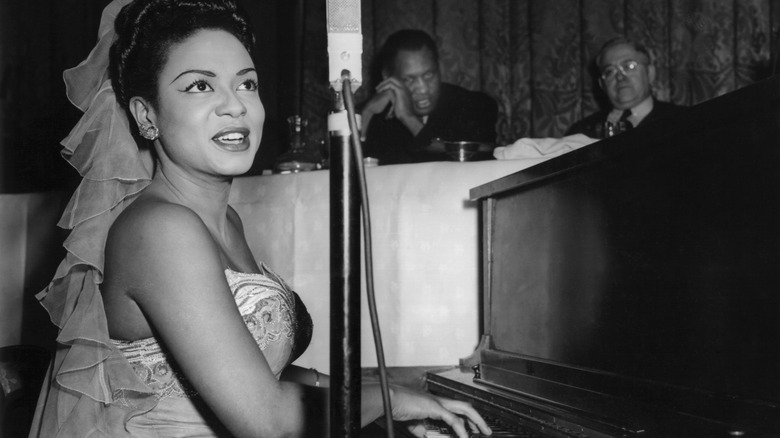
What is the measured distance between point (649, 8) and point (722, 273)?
4.67 m

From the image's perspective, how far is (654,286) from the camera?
1.31 meters

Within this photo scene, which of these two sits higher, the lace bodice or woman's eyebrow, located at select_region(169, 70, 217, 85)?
woman's eyebrow, located at select_region(169, 70, 217, 85)

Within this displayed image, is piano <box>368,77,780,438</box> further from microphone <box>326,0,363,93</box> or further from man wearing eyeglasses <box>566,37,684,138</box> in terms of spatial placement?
man wearing eyeglasses <box>566,37,684,138</box>

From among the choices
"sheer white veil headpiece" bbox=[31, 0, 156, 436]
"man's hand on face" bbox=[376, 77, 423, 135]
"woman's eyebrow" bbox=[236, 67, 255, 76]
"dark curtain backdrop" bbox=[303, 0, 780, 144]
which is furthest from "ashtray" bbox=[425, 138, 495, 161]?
"dark curtain backdrop" bbox=[303, 0, 780, 144]

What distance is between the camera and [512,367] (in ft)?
6.32

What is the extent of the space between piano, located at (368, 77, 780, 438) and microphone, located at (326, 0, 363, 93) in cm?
57

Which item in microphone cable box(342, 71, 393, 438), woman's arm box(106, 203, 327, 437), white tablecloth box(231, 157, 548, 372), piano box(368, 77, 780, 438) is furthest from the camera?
white tablecloth box(231, 157, 548, 372)

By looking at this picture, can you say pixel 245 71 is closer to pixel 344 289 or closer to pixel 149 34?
pixel 149 34

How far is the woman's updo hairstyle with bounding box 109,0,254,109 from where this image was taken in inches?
63.5

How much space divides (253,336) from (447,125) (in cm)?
338

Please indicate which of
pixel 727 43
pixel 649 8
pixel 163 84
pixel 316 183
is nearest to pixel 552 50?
pixel 649 8

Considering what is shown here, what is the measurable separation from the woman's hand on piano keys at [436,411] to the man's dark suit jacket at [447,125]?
2311 millimetres

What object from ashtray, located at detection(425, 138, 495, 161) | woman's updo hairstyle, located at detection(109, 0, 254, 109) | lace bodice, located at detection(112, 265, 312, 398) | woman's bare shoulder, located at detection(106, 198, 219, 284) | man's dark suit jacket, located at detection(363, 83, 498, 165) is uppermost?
man's dark suit jacket, located at detection(363, 83, 498, 165)

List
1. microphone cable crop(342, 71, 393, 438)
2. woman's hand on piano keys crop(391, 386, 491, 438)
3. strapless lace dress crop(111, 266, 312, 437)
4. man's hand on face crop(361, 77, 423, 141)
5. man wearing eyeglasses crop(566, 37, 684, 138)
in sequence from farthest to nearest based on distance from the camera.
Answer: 1. man wearing eyeglasses crop(566, 37, 684, 138)
2. man's hand on face crop(361, 77, 423, 141)
3. strapless lace dress crop(111, 266, 312, 437)
4. woman's hand on piano keys crop(391, 386, 491, 438)
5. microphone cable crop(342, 71, 393, 438)
